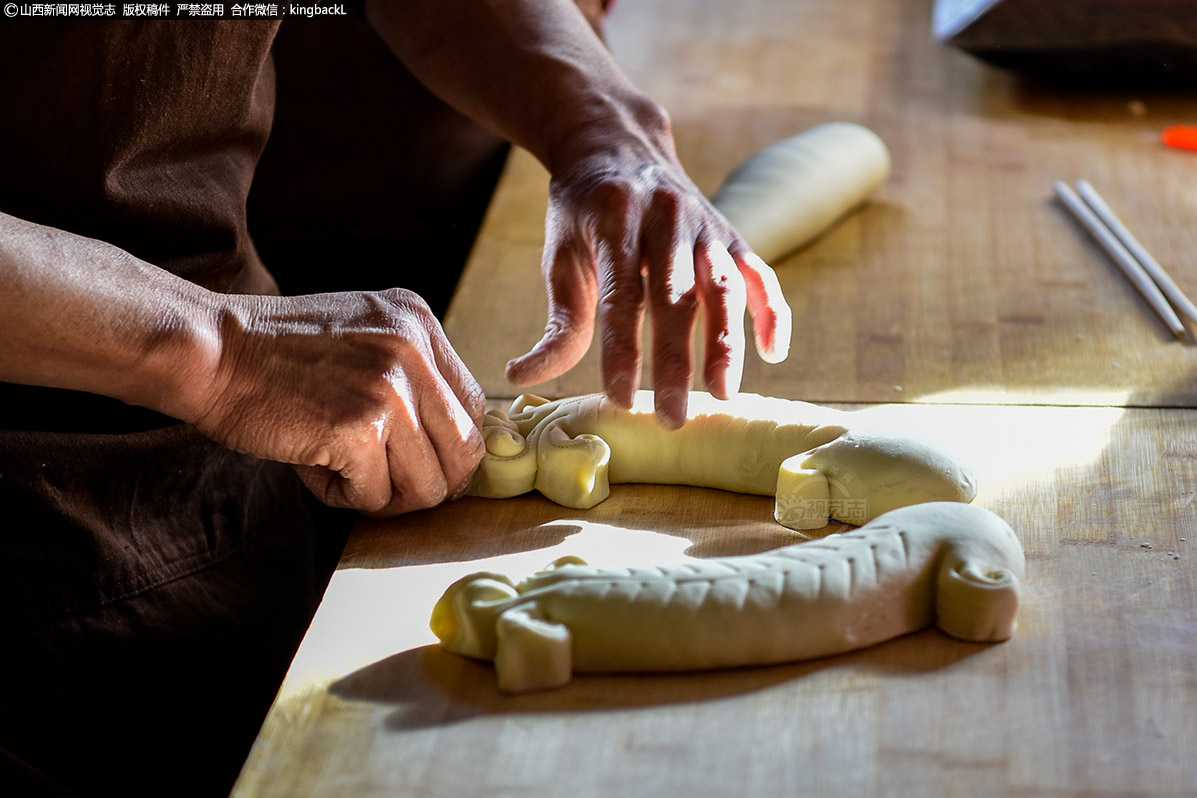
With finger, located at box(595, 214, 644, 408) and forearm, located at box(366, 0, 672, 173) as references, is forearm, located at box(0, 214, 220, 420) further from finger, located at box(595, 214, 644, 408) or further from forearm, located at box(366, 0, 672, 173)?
forearm, located at box(366, 0, 672, 173)

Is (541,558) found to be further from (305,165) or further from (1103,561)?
(305,165)

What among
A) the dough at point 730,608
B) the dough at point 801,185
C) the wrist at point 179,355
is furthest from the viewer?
the dough at point 801,185

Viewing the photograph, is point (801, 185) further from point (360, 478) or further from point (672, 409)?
point (360, 478)

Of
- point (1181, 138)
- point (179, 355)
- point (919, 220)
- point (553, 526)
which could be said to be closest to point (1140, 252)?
point (919, 220)

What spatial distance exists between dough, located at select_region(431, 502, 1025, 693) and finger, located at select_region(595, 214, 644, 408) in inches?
10.2

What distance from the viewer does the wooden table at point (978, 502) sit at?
0.94 m

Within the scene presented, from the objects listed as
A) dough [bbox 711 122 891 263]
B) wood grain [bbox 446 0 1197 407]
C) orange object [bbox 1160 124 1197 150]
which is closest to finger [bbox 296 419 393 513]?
wood grain [bbox 446 0 1197 407]

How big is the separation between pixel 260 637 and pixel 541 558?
55cm

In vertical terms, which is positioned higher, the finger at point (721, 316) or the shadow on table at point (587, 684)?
the finger at point (721, 316)

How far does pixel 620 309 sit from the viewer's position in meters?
1.32

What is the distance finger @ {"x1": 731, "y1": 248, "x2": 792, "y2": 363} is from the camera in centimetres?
136

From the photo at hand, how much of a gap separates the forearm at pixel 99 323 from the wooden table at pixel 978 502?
0.26 m

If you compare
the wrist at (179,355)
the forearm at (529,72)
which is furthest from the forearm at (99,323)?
the forearm at (529,72)

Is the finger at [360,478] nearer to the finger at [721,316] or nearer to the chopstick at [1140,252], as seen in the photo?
the finger at [721,316]
